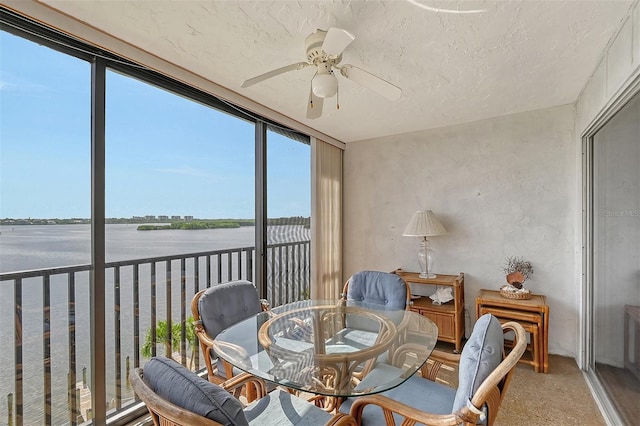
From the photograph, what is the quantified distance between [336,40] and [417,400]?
5.87ft

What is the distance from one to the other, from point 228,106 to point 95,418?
7.87ft

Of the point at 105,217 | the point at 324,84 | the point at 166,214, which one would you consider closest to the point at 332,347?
the point at 324,84

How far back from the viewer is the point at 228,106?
272 centimetres

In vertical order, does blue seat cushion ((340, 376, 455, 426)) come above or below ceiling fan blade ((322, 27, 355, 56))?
below

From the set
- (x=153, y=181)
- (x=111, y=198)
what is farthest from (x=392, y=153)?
(x=111, y=198)

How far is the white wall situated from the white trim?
187cm

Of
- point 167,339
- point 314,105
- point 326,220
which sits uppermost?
point 314,105

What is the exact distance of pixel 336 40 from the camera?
56.8 inches

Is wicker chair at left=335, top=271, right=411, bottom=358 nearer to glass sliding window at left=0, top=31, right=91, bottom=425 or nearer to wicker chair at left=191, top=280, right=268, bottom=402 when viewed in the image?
wicker chair at left=191, top=280, right=268, bottom=402

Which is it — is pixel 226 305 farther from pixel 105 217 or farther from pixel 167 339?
pixel 105 217

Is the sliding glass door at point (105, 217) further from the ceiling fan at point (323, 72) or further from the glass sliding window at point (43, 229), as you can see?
the ceiling fan at point (323, 72)

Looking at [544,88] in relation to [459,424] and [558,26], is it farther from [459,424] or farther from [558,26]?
[459,424]

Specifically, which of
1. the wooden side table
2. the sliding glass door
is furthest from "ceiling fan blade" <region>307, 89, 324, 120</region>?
the wooden side table

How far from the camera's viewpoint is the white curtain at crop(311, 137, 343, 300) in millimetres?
3656
